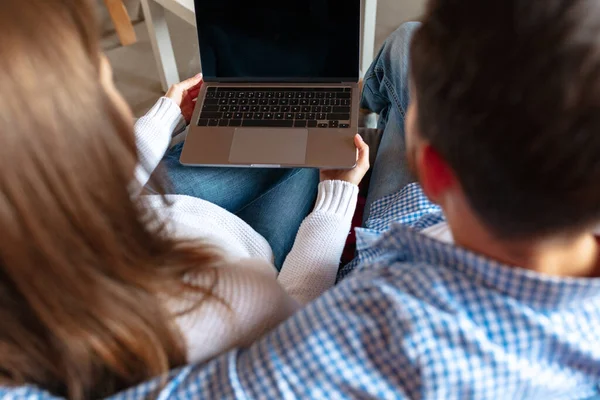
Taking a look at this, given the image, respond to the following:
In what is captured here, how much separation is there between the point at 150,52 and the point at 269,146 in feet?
3.75

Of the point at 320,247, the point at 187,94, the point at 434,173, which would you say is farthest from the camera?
the point at 187,94

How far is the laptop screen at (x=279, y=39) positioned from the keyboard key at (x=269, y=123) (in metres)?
0.10

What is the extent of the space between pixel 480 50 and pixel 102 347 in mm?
436

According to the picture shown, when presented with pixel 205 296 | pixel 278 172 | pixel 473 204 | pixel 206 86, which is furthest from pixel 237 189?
pixel 473 204

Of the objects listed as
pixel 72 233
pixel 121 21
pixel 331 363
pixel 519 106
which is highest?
pixel 519 106

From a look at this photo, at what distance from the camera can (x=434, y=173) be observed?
506mm

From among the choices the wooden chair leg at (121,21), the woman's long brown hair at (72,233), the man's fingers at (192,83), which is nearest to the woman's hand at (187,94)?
the man's fingers at (192,83)

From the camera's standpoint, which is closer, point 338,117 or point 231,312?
point 231,312

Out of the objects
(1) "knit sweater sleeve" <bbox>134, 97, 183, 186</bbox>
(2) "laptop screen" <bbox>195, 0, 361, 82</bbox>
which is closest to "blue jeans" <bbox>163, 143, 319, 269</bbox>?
(1) "knit sweater sleeve" <bbox>134, 97, 183, 186</bbox>

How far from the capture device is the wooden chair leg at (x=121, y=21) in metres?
1.84

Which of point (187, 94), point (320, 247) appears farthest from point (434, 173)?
point (187, 94)

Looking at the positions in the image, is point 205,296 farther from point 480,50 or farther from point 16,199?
point 480,50

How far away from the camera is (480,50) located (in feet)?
1.36

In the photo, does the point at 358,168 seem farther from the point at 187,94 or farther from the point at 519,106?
the point at 519,106
